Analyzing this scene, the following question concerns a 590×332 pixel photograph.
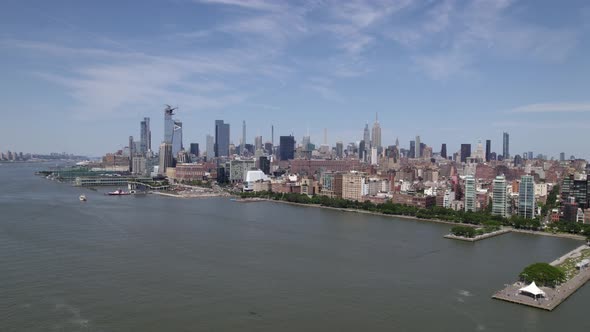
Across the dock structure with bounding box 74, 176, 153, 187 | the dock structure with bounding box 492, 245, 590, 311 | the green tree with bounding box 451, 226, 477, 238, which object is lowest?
the dock structure with bounding box 492, 245, 590, 311

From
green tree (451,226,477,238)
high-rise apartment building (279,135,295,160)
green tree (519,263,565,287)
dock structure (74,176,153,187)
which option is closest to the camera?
green tree (519,263,565,287)

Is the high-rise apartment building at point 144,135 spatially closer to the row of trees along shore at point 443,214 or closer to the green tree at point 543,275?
the row of trees along shore at point 443,214

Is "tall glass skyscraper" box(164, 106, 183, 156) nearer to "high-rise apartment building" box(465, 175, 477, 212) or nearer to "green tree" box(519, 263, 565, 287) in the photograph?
"high-rise apartment building" box(465, 175, 477, 212)

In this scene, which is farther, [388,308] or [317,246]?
[317,246]

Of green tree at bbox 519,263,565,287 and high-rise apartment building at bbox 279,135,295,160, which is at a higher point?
high-rise apartment building at bbox 279,135,295,160

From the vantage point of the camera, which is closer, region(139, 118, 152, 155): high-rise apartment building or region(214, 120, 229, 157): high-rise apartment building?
region(139, 118, 152, 155): high-rise apartment building

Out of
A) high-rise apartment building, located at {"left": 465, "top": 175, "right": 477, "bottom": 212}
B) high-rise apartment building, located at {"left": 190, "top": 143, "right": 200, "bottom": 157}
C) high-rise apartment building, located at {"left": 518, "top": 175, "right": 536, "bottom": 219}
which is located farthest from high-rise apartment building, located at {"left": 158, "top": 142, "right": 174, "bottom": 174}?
high-rise apartment building, located at {"left": 518, "top": 175, "right": 536, "bottom": 219}

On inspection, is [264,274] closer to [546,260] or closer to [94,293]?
[94,293]

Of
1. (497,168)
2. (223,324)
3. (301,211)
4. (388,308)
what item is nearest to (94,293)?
(223,324)
